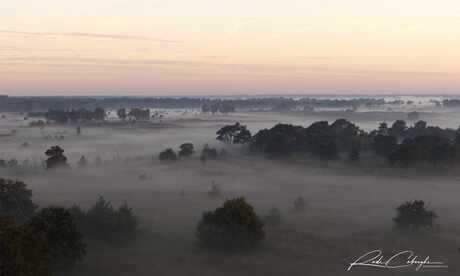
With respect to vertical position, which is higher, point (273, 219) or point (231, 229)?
point (231, 229)

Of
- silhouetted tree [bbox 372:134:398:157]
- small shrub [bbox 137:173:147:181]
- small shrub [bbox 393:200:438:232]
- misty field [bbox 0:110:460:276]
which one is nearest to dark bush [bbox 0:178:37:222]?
misty field [bbox 0:110:460:276]

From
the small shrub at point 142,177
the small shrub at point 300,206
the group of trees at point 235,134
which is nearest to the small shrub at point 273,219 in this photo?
the small shrub at point 300,206

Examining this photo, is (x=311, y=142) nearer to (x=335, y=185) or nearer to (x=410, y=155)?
(x=410, y=155)

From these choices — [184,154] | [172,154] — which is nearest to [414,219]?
[172,154]

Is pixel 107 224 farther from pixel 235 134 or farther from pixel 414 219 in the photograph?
pixel 235 134

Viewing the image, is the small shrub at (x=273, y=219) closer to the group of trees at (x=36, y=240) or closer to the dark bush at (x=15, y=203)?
the group of trees at (x=36, y=240)

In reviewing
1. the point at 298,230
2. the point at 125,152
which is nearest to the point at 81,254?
the point at 298,230
